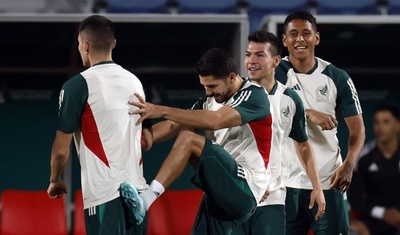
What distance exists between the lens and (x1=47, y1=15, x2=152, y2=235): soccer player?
16.3ft

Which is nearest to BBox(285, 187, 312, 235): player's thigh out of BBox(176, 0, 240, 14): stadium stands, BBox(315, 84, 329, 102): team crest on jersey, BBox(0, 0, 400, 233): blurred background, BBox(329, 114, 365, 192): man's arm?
BBox(329, 114, 365, 192): man's arm

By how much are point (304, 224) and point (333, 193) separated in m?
0.27

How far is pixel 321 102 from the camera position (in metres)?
6.33

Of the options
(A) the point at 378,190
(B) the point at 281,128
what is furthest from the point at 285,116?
(A) the point at 378,190

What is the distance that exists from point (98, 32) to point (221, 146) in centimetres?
92

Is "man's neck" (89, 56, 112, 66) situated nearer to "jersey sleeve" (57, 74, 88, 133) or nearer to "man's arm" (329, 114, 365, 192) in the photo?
"jersey sleeve" (57, 74, 88, 133)

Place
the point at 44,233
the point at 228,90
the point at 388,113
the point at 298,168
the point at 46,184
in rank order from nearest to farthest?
the point at 228,90
the point at 298,168
the point at 44,233
the point at 388,113
the point at 46,184

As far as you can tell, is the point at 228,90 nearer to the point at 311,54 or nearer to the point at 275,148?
the point at 275,148

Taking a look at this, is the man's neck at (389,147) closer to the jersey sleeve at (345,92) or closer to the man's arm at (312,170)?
the jersey sleeve at (345,92)

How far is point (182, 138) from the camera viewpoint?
509cm

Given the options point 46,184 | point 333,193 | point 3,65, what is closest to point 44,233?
point 46,184

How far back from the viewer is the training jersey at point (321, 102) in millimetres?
6332

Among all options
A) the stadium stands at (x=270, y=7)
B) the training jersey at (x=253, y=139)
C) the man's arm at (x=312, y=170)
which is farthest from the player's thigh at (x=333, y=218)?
the stadium stands at (x=270, y=7)

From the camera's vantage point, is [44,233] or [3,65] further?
[3,65]
